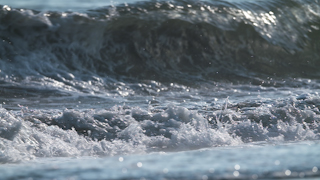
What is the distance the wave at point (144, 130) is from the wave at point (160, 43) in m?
1.92

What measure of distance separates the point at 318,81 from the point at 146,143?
3.55 metres

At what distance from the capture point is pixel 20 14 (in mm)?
6137

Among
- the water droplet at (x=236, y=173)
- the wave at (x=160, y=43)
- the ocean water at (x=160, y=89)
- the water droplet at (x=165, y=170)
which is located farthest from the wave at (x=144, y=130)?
the wave at (x=160, y=43)

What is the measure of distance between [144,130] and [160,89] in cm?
206

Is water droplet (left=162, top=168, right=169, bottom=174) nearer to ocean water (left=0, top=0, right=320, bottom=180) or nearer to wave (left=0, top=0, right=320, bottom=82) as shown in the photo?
ocean water (left=0, top=0, right=320, bottom=180)

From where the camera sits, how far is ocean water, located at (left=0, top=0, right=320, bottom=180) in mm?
2307

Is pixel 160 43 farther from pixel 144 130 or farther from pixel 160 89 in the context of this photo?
pixel 144 130

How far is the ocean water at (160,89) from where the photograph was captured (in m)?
2.31

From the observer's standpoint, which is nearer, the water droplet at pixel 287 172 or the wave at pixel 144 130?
the water droplet at pixel 287 172

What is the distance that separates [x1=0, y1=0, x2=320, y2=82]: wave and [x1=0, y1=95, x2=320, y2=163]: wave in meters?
1.92

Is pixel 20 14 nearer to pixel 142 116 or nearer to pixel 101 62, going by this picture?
pixel 101 62

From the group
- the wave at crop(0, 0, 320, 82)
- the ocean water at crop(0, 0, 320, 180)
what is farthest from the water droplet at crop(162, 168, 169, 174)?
the wave at crop(0, 0, 320, 82)

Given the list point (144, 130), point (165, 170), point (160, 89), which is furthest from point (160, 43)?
point (165, 170)

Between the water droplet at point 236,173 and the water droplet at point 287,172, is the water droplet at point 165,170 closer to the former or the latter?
the water droplet at point 236,173
